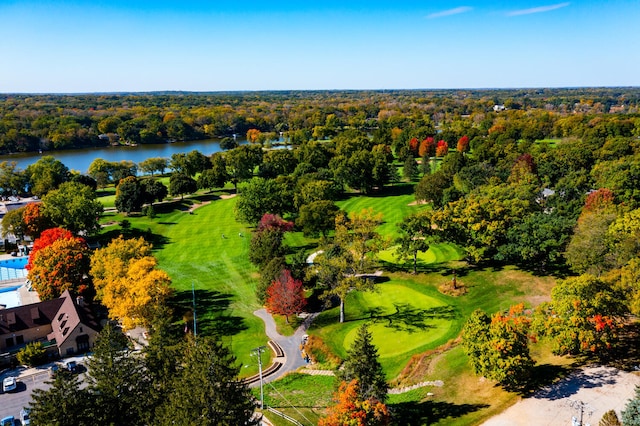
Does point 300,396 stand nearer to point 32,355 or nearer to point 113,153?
point 32,355

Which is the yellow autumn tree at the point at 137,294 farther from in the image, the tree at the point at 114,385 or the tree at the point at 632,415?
the tree at the point at 632,415

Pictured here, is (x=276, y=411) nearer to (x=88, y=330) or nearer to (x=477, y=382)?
(x=477, y=382)

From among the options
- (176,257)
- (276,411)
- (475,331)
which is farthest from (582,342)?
(176,257)

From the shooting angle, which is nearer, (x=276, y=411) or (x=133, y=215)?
(x=276, y=411)

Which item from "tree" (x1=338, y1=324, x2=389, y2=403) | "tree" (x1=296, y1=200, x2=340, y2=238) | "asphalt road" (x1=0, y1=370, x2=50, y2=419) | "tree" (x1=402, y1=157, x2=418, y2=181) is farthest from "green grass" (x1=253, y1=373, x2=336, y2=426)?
"tree" (x1=402, y1=157, x2=418, y2=181)

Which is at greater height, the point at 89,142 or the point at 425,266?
the point at 89,142

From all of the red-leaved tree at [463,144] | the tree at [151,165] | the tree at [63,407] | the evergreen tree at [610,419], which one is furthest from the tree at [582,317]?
the red-leaved tree at [463,144]
